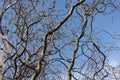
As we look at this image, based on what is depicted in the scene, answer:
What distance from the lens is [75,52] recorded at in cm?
805

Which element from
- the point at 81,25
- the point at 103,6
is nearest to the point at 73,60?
the point at 81,25

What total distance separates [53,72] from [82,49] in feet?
2.85

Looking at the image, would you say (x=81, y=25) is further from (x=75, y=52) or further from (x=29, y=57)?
(x=29, y=57)

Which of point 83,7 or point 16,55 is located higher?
point 83,7

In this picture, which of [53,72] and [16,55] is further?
[53,72]

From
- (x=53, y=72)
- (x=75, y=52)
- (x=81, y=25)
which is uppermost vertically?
(x=81, y=25)

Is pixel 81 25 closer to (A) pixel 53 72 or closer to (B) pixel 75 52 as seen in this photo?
(B) pixel 75 52

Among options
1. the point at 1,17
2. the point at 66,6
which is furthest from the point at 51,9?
the point at 1,17

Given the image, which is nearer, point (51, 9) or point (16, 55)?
point (16, 55)

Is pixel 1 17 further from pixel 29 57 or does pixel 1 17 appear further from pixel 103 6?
pixel 103 6

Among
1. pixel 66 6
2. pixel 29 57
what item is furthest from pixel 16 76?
pixel 66 6

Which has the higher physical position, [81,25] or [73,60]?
[81,25]

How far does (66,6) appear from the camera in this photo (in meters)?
8.28

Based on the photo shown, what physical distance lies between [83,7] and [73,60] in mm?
1206
